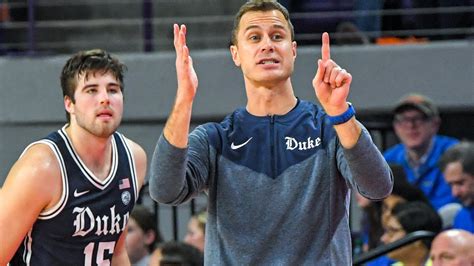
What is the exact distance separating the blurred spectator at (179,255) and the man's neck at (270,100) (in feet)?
8.99

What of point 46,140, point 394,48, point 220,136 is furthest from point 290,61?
point 394,48

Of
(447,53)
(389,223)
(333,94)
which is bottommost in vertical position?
(389,223)

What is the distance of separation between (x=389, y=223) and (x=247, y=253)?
3297 mm

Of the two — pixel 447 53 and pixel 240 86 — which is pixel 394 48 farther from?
pixel 240 86

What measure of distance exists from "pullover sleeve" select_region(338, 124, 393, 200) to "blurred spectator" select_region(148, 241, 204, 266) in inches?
119

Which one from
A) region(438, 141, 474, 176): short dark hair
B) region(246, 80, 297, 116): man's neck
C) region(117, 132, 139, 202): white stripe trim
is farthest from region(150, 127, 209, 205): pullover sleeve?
region(438, 141, 474, 176): short dark hair

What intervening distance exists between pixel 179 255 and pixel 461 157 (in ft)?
6.67

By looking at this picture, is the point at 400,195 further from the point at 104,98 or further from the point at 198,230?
the point at 104,98

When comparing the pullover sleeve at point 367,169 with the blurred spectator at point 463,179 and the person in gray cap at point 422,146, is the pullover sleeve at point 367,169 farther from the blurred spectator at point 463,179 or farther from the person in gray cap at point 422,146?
the person in gray cap at point 422,146

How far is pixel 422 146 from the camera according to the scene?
8.00 m

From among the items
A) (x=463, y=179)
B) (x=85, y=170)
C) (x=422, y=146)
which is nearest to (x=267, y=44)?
(x=85, y=170)

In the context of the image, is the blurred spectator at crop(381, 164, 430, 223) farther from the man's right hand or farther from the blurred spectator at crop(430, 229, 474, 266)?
the man's right hand

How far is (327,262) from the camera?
4336 millimetres

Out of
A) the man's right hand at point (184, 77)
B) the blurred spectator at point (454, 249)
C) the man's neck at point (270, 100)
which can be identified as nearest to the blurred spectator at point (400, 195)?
the blurred spectator at point (454, 249)
